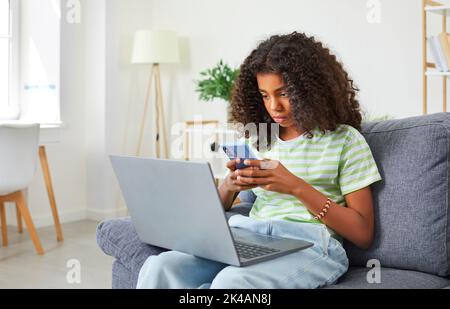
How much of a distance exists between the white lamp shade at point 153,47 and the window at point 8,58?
772 mm

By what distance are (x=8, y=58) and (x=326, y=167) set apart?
2.99 m

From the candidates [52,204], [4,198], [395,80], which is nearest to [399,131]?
[395,80]

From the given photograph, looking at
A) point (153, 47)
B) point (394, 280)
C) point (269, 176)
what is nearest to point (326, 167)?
point (269, 176)

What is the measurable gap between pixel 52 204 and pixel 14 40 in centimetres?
113

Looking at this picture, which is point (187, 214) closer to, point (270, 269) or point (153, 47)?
point (270, 269)

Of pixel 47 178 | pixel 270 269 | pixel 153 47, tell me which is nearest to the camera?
pixel 270 269

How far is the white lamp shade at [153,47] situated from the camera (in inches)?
156

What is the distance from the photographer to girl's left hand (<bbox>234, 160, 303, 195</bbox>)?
4.30ft

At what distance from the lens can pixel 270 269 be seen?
3.95ft

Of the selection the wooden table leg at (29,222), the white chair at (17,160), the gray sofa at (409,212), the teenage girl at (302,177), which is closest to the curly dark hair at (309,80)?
the teenage girl at (302,177)

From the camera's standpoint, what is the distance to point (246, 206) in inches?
68.9

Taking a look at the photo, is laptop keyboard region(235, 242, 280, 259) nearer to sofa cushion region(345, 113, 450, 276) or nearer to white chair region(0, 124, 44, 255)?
sofa cushion region(345, 113, 450, 276)

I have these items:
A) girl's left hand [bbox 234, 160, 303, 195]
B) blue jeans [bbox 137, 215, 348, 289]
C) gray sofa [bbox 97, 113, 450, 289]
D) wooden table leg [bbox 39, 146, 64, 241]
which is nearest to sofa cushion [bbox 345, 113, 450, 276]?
gray sofa [bbox 97, 113, 450, 289]

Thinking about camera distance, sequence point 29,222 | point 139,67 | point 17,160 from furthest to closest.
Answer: point 139,67, point 29,222, point 17,160
